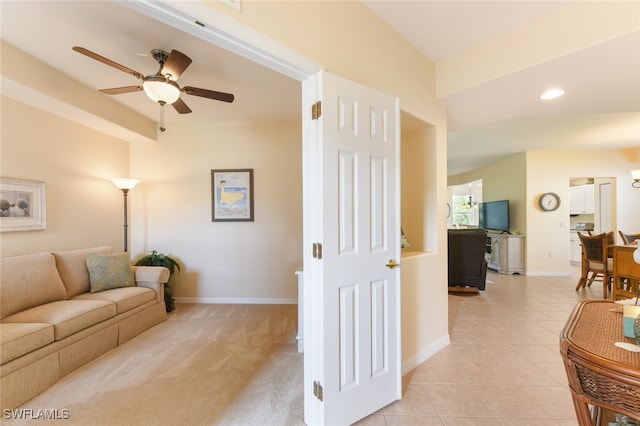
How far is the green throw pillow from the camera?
2863 mm

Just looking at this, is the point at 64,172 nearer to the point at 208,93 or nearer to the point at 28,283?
Result: the point at 28,283

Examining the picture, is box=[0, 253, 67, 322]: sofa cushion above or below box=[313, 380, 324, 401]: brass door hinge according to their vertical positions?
above

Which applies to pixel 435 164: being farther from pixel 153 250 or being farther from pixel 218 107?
pixel 153 250

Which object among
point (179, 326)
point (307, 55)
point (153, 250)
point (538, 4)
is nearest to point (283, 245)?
point (179, 326)

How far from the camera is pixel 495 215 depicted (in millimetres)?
6582

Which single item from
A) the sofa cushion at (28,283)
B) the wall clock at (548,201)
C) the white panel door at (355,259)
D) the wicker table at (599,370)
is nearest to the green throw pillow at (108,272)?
the sofa cushion at (28,283)

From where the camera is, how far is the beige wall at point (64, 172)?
8.56 feet

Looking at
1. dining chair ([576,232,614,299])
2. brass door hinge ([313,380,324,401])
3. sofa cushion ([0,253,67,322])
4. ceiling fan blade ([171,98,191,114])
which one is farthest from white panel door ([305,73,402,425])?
dining chair ([576,232,614,299])

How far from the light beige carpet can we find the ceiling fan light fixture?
89.4 inches

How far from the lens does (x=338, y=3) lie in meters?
1.68

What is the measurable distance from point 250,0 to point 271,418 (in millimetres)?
2353

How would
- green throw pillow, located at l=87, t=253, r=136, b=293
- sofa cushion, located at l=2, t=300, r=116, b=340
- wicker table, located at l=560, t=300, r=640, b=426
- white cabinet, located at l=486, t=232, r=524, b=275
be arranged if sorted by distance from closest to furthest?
wicker table, located at l=560, t=300, r=640, b=426 → sofa cushion, located at l=2, t=300, r=116, b=340 → green throw pillow, located at l=87, t=253, r=136, b=293 → white cabinet, located at l=486, t=232, r=524, b=275

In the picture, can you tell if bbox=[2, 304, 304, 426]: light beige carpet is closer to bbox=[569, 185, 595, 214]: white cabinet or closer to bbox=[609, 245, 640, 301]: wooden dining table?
bbox=[609, 245, 640, 301]: wooden dining table

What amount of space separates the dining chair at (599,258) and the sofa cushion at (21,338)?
6.70 metres
